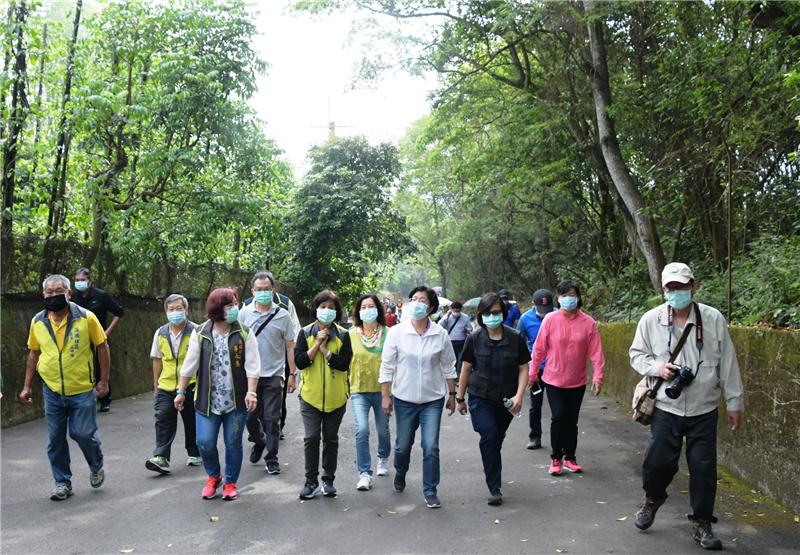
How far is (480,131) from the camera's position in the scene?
810 inches

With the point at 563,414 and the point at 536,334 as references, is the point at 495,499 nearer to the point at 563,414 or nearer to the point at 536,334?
the point at 563,414

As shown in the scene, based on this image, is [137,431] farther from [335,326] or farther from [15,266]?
[335,326]

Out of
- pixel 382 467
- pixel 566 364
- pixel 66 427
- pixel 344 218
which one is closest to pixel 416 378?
pixel 382 467

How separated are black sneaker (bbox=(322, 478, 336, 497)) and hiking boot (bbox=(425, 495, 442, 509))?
845 mm

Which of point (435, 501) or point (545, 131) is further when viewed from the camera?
point (545, 131)

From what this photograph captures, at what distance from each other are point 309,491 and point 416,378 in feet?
4.31

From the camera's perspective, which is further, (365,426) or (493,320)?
(365,426)

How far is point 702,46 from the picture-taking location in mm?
11258

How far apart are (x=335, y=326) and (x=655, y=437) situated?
2.93 metres

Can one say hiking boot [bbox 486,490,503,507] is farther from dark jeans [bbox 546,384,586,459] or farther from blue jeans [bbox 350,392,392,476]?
dark jeans [bbox 546,384,586,459]

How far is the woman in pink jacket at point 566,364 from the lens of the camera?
7.82m

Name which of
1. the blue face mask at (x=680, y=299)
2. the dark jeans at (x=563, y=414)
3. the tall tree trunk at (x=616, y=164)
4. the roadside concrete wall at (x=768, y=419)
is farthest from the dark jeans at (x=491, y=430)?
the tall tree trunk at (x=616, y=164)

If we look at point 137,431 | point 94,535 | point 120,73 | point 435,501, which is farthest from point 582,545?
point 120,73

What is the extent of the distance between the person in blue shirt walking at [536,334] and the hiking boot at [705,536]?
361cm
